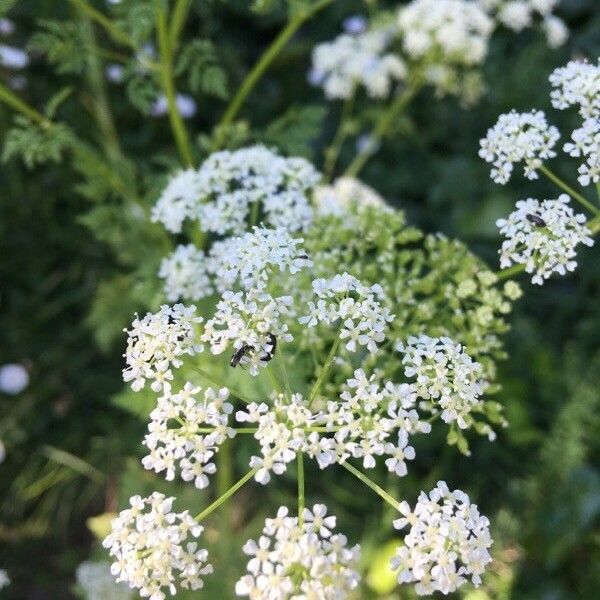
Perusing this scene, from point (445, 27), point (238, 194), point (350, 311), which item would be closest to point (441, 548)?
point (350, 311)

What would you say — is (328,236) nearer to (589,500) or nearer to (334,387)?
(334,387)

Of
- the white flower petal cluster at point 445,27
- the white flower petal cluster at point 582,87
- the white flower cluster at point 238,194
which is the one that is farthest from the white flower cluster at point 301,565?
the white flower petal cluster at point 445,27

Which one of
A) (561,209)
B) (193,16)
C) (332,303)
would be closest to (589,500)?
(561,209)

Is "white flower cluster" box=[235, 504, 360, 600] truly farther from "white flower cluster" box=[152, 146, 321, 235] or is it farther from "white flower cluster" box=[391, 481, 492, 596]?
"white flower cluster" box=[152, 146, 321, 235]

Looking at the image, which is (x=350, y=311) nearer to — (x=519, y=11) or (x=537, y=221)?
(x=537, y=221)

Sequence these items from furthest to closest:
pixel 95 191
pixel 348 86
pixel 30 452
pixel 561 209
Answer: pixel 30 452 < pixel 348 86 < pixel 95 191 < pixel 561 209

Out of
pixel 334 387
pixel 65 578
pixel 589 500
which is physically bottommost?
pixel 65 578

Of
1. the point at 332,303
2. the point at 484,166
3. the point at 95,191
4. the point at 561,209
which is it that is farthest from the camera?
the point at 484,166
